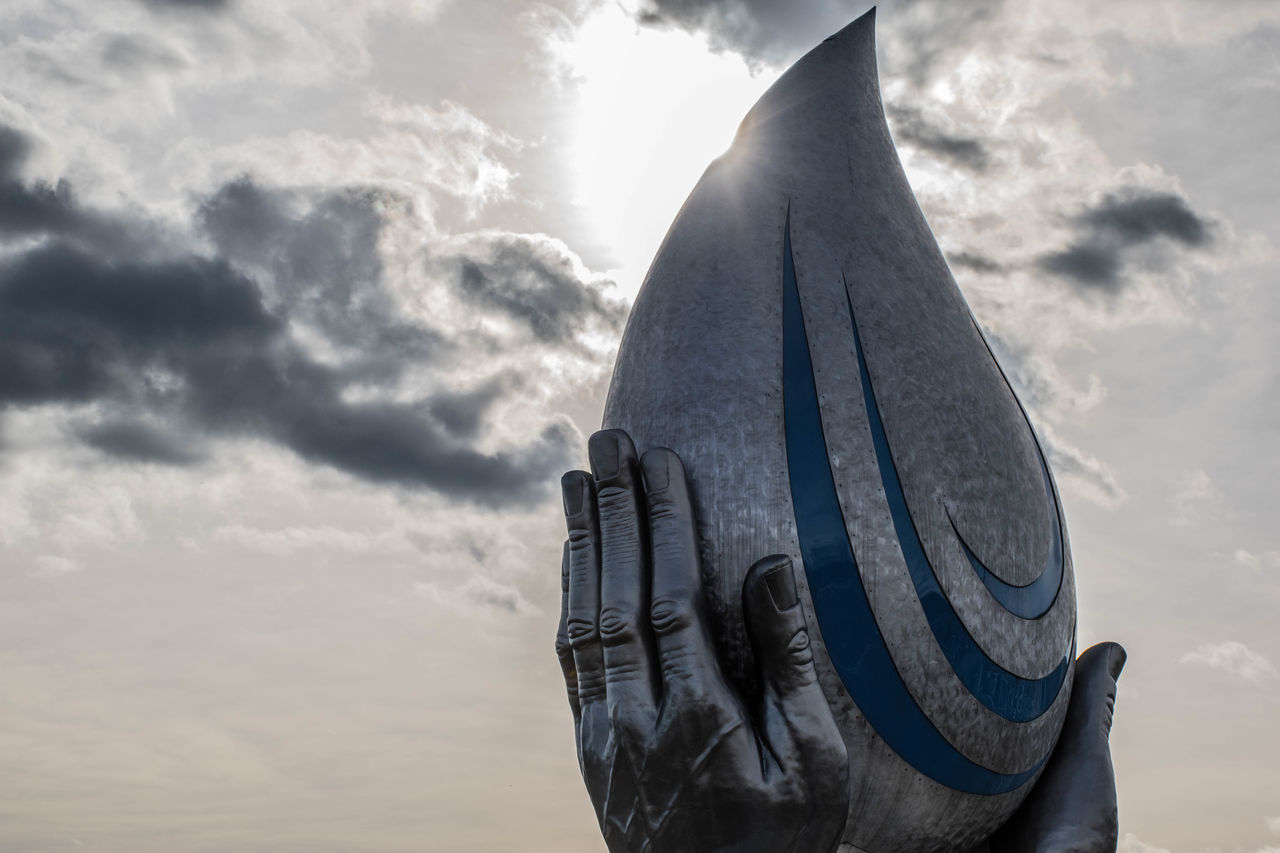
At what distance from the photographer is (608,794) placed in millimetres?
5527

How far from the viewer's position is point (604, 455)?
5.64 m

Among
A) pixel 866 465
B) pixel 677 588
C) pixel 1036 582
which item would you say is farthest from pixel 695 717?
pixel 1036 582

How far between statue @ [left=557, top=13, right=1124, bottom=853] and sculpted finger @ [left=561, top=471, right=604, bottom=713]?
0.01m

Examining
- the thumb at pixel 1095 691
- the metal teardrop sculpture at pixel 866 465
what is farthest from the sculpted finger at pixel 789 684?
the thumb at pixel 1095 691

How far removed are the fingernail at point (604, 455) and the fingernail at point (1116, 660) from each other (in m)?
3.32

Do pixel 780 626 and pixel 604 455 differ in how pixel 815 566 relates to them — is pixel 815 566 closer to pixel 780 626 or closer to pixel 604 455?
pixel 780 626

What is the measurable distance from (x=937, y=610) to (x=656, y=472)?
148cm

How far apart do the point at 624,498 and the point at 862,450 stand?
3.73ft

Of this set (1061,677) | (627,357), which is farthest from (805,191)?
(1061,677)

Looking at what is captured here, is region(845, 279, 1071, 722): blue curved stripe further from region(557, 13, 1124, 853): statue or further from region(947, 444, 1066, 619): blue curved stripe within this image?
region(947, 444, 1066, 619): blue curved stripe

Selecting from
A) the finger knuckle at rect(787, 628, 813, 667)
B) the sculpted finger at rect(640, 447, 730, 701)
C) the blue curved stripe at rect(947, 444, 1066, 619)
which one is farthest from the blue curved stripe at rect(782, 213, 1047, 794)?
the blue curved stripe at rect(947, 444, 1066, 619)

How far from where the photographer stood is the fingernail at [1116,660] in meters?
6.92

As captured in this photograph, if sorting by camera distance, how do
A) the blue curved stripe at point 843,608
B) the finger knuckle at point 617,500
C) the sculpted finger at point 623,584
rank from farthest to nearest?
the finger knuckle at point 617,500 < the blue curved stripe at point 843,608 < the sculpted finger at point 623,584

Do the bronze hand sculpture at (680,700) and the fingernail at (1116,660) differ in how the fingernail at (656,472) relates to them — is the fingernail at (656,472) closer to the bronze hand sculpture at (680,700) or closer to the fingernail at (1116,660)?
the bronze hand sculpture at (680,700)
